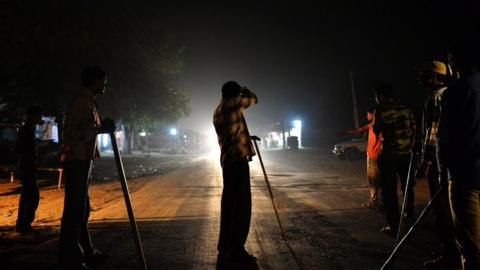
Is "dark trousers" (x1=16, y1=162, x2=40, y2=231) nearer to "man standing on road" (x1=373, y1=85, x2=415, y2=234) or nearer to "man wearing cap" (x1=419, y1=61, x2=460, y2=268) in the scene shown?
"man standing on road" (x1=373, y1=85, x2=415, y2=234)

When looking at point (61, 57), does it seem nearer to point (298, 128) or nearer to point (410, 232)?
point (410, 232)

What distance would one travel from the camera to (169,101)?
30.5 metres

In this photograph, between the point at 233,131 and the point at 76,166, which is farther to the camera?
the point at 233,131

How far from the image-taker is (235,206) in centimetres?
425

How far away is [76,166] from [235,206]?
1734 mm

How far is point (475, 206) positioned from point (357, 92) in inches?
1347

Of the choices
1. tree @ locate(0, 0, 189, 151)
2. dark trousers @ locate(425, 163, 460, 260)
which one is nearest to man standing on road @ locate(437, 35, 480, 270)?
dark trousers @ locate(425, 163, 460, 260)

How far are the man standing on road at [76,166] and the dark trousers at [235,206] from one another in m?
1.47

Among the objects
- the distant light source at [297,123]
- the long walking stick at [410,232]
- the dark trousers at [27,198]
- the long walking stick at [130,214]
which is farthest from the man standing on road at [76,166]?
the distant light source at [297,123]

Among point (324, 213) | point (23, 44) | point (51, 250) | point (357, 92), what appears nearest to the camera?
point (51, 250)

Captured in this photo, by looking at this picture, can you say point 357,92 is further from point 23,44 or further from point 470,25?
point 23,44

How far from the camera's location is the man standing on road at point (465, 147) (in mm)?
2826

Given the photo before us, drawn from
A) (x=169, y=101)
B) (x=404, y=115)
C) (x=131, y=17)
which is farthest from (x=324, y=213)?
(x=131, y=17)

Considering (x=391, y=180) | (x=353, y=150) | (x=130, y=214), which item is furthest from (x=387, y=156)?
(x=353, y=150)
